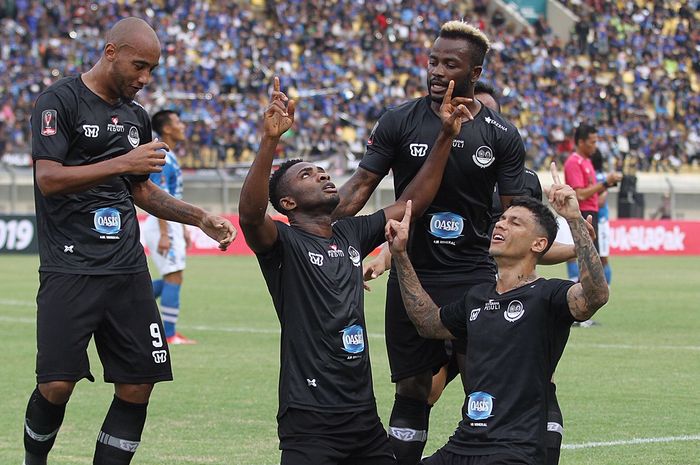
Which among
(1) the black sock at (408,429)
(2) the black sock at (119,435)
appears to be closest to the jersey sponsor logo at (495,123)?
(1) the black sock at (408,429)

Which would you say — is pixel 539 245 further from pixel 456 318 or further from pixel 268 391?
pixel 268 391

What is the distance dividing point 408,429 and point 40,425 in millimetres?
2023

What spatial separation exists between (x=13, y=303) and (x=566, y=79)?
3129 cm

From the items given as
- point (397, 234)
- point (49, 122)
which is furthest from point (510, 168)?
point (49, 122)

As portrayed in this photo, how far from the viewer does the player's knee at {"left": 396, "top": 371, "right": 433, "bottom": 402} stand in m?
7.22

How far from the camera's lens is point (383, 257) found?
707 cm

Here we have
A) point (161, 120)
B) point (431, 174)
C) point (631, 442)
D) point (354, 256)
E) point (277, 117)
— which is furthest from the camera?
point (161, 120)

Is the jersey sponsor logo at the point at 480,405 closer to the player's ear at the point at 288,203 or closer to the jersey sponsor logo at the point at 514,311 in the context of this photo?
the jersey sponsor logo at the point at 514,311

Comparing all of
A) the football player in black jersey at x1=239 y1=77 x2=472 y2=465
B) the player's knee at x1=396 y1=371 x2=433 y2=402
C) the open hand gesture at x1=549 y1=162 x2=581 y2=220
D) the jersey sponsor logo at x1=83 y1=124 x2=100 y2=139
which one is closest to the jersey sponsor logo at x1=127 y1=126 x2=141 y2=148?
the jersey sponsor logo at x1=83 y1=124 x2=100 y2=139

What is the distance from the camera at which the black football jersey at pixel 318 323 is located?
5.90 meters

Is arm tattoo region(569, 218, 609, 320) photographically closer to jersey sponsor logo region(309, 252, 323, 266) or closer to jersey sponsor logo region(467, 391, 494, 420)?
jersey sponsor logo region(467, 391, 494, 420)

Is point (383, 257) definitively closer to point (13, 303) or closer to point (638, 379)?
point (638, 379)

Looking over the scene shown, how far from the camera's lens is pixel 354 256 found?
625 cm

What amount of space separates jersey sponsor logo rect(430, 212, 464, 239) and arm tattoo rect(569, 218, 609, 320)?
53.3 inches
